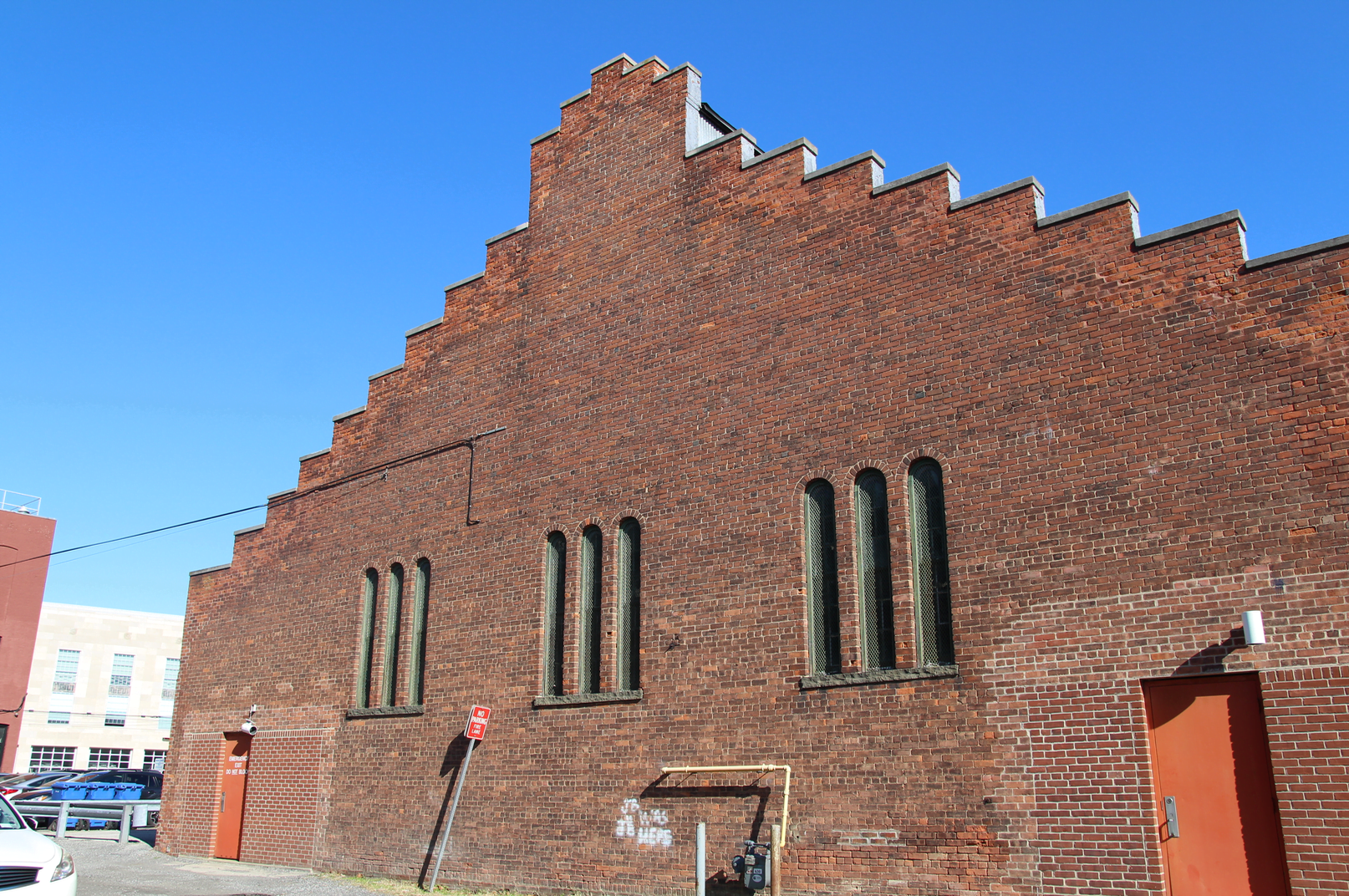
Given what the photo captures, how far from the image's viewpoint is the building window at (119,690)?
56.8 metres

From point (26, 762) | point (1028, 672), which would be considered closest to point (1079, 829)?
point (1028, 672)

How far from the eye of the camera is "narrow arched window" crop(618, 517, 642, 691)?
15.5 m

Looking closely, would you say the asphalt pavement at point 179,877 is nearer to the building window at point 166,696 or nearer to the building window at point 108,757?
the building window at point 108,757

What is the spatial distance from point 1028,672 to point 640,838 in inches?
222

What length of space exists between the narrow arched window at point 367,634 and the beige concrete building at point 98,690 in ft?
129

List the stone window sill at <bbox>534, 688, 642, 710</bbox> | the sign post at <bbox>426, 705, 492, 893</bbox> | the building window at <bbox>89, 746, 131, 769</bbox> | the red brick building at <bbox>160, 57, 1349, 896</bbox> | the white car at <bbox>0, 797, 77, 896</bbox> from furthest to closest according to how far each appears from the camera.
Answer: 1. the building window at <bbox>89, 746, 131, 769</bbox>
2. the sign post at <bbox>426, 705, 492, 893</bbox>
3. the stone window sill at <bbox>534, 688, 642, 710</bbox>
4. the red brick building at <bbox>160, 57, 1349, 896</bbox>
5. the white car at <bbox>0, 797, 77, 896</bbox>

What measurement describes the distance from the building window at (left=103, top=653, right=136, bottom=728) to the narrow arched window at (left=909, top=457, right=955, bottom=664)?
5485 centimetres

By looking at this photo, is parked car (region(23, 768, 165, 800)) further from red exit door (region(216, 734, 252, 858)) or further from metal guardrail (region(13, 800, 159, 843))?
red exit door (region(216, 734, 252, 858))

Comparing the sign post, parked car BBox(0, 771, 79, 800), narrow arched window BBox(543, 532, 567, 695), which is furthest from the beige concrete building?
narrow arched window BBox(543, 532, 567, 695)

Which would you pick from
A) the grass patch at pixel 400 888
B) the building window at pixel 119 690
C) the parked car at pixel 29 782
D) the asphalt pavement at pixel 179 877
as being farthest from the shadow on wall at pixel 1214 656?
the building window at pixel 119 690

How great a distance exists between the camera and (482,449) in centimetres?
1833

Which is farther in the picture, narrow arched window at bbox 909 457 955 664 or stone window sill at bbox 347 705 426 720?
stone window sill at bbox 347 705 426 720

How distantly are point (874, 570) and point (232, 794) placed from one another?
1365 cm

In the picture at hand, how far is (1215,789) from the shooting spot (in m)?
10.7
